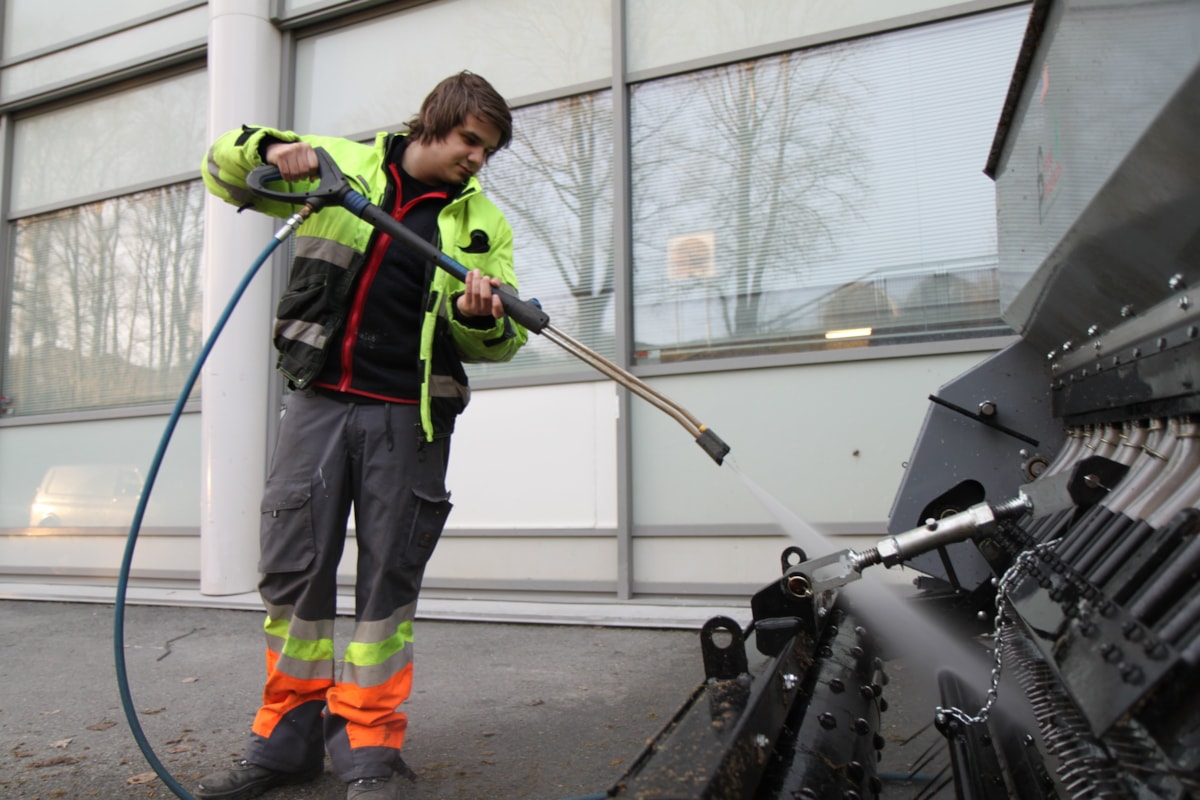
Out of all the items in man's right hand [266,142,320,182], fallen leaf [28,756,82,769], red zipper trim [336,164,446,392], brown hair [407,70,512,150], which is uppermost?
brown hair [407,70,512,150]

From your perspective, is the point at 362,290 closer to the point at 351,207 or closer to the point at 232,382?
the point at 351,207

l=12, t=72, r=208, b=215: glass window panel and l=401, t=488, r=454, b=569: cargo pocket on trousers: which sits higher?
l=12, t=72, r=208, b=215: glass window panel

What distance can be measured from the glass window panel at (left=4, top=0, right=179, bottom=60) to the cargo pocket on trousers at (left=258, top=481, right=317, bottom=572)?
5831mm

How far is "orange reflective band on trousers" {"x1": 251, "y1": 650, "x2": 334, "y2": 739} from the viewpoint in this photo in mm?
2145

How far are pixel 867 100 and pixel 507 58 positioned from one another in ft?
7.46

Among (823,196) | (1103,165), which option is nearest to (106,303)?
(823,196)

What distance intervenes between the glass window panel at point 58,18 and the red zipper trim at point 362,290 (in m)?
5.43

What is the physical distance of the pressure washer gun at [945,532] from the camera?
5.44 feet

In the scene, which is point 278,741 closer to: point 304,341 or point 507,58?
point 304,341

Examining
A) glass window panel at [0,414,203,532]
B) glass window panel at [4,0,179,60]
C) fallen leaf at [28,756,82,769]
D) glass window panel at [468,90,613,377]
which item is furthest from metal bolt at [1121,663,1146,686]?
glass window panel at [4,0,179,60]

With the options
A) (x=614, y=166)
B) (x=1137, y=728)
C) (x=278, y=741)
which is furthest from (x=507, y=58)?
(x=1137, y=728)

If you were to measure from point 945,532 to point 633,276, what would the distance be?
11.5ft

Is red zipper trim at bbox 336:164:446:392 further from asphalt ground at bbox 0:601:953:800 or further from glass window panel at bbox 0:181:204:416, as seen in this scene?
glass window panel at bbox 0:181:204:416

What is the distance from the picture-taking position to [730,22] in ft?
16.0
